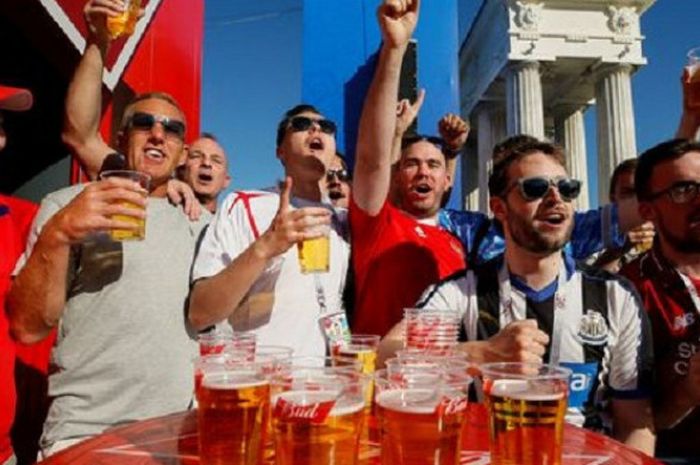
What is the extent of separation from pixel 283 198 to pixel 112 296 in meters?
0.83

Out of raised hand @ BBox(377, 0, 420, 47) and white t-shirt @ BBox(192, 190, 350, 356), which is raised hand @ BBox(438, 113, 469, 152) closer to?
raised hand @ BBox(377, 0, 420, 47)

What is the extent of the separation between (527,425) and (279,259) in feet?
5.45

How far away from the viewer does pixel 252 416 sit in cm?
115

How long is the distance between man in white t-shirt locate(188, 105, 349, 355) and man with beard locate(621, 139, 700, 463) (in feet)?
5.10

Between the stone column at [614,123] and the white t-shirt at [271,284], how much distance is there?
96.2 feet

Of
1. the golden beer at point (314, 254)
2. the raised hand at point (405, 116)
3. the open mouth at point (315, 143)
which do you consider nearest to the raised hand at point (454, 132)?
the raised hand at point (405, 116)

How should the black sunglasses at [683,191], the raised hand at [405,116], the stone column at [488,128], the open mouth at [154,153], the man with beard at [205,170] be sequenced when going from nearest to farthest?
the open mouth at [154,153]
the black sunglasses at [683,191]
the raised hand at [405,116]
the man with beard at [205,170]
the stone column at [488,128]

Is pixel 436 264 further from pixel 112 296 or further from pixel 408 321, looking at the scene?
pixel 112 296

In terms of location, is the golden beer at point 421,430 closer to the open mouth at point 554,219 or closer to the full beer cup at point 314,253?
the full beer cup at point 314,253

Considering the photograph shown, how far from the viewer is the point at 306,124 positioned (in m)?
2.98

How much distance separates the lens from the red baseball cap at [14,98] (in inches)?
92.7

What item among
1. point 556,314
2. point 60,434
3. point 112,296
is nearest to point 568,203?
point 556,314

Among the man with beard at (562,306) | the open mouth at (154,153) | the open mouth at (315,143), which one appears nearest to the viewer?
the man with beard at (562,306)

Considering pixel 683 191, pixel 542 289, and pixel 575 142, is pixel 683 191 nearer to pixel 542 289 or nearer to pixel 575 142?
pixel 542 289
